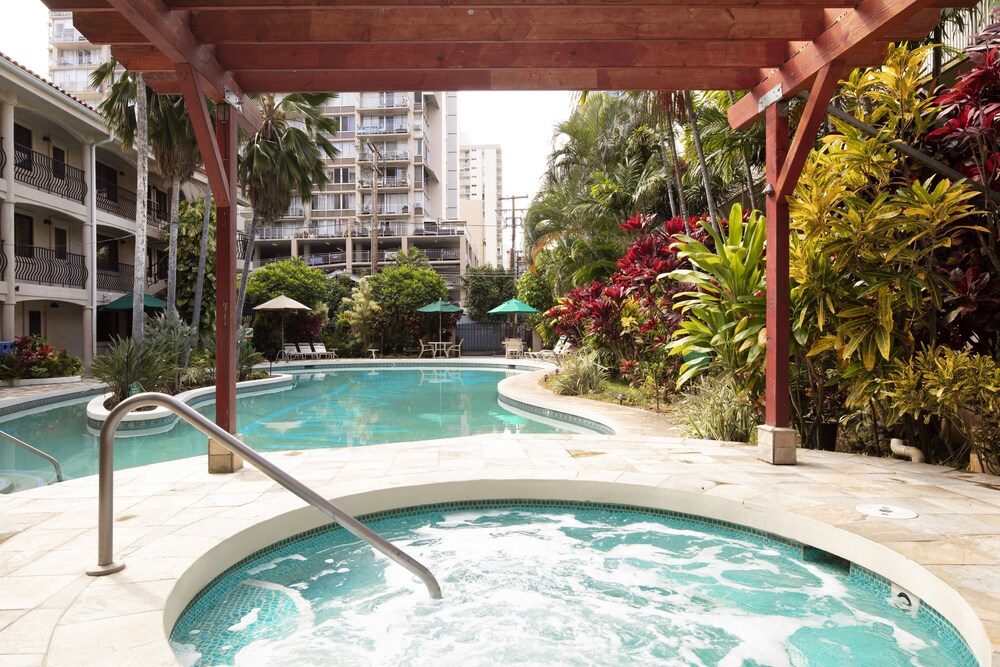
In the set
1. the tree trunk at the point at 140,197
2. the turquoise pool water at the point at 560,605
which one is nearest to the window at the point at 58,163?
the tree trunk at the point at 140,197

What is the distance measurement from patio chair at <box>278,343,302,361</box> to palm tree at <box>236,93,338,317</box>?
5.50 metres

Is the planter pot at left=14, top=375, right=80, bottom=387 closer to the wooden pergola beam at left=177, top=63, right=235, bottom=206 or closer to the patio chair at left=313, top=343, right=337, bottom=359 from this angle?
the patio chair at left=313, top=343, right=337, bottom=359

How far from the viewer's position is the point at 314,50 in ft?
15.4

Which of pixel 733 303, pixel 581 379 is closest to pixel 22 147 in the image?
pixel 581 379

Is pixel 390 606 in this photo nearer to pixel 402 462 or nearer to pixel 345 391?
pixel 402 462

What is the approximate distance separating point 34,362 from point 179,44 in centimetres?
1192

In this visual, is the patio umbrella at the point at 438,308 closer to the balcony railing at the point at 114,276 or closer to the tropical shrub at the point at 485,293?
the tropical shrub at the point at 485,293

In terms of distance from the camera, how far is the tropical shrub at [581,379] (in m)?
10.8

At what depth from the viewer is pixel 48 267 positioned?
49.4 ft

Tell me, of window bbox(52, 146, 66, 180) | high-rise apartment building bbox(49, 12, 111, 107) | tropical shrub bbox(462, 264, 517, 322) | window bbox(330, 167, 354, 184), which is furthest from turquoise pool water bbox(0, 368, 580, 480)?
high-rise apartment building bbox(49, 12, 111, 107)

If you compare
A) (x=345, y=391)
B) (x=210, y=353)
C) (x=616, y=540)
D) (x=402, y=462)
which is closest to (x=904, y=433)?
(x=616, y=540)

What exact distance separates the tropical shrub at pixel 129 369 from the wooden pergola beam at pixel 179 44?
5830 mm

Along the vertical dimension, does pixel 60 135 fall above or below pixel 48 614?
above

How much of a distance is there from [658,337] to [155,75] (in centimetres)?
714
